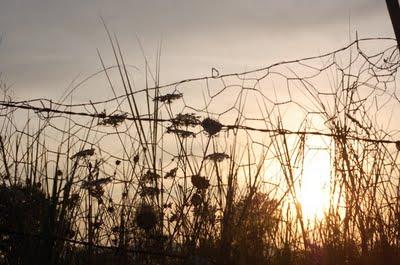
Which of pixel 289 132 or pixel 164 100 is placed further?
pixel 289 132

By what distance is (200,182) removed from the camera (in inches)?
121

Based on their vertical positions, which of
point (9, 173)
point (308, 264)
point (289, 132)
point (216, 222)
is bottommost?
point (308, 264)

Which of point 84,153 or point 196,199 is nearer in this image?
point 196,199

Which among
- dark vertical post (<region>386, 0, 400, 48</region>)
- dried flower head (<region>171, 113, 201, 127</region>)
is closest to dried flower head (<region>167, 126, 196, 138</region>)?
dried flower head (<region>171, 113, 201, 127</region>)

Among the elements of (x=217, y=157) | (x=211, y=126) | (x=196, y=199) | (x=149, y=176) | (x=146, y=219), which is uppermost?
(x=211, y=126)

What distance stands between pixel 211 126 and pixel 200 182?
0.99ft

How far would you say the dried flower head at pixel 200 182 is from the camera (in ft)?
10.0

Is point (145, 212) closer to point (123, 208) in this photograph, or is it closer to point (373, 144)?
point (123, 208)

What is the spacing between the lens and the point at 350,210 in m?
3.11

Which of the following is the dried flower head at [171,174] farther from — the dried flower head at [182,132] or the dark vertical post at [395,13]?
the dark vertical post at [395,13]

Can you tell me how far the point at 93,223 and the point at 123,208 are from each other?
0.18m

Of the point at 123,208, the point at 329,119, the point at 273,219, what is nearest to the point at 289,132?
the point at 329,119

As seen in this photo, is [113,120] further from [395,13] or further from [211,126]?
[395,13]

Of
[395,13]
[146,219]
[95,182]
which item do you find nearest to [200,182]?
[146,219]
